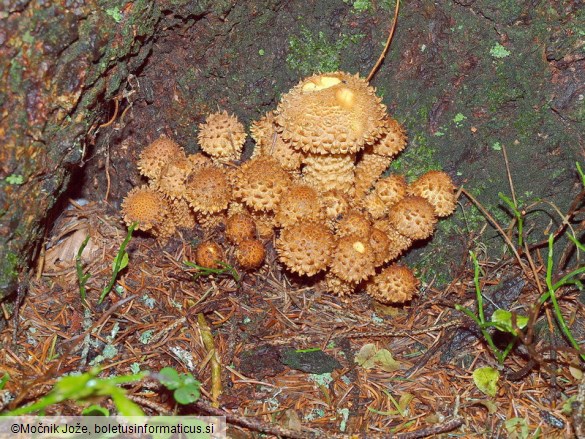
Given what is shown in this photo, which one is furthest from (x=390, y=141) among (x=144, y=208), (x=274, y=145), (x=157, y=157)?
(x=144, y=208)

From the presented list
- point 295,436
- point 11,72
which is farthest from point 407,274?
point 11,72

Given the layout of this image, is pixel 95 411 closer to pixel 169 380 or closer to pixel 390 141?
pixel 169 380

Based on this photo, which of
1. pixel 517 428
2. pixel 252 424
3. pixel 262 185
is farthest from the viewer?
pixel 262 185

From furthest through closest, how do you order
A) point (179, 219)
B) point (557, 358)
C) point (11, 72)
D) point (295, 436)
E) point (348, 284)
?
point (179, 219), point (348, 284), point (557, 358), point (295, 436), point (11, 72)

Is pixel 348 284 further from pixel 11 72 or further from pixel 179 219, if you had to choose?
pixel 11 72

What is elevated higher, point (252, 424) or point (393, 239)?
point (393, 239)

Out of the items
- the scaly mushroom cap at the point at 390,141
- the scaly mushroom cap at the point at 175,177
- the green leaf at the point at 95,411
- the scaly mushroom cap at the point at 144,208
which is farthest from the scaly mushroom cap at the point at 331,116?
the green leaf at the point at 95,411

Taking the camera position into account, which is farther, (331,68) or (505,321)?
(331,68)
